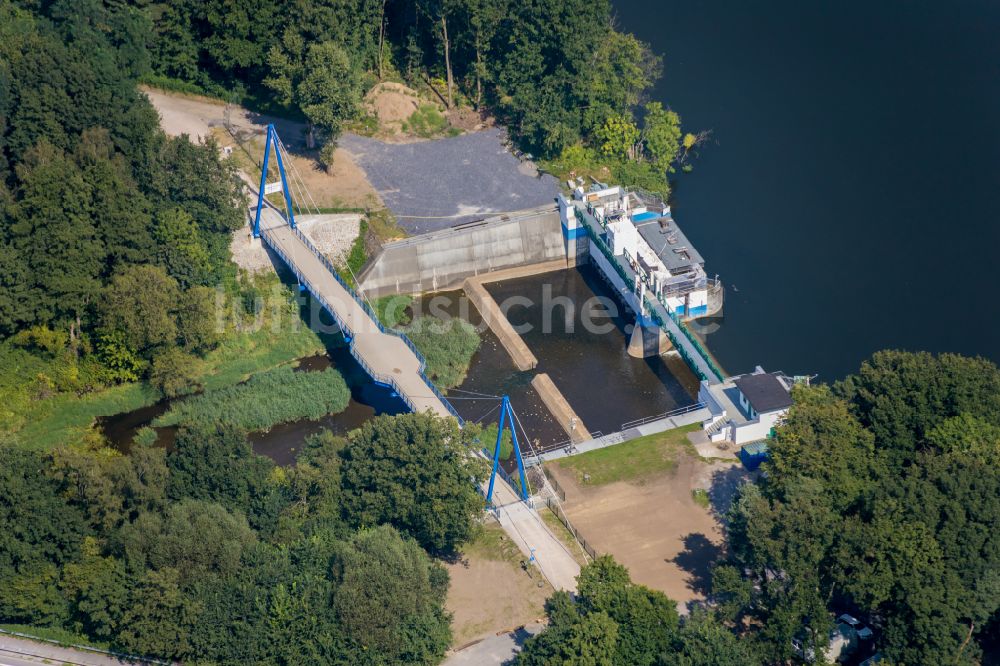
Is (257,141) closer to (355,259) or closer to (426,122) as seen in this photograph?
(426,122)

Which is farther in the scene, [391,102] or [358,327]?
[391,102]

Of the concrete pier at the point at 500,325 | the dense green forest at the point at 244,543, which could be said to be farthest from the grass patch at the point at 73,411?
the concrete pier at the point at 500,325

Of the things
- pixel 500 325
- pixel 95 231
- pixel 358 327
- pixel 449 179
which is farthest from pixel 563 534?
pixel 449 179

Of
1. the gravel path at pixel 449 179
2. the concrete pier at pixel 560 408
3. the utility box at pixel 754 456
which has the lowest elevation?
the utility box at pixel 754 456

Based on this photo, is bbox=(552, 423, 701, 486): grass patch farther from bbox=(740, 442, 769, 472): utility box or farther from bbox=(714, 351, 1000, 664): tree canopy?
bbox=(714, 351, 1000, 664): tree canopy

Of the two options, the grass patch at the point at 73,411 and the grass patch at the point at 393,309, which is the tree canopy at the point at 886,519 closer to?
the grass patch at the point at 393,309

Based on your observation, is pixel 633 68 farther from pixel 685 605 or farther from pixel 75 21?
pixel 685 605
